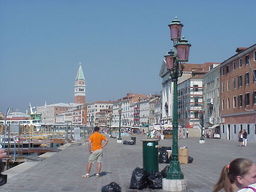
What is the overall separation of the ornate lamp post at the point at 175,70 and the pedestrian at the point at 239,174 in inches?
297

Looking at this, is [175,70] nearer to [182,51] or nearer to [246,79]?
[182,51]

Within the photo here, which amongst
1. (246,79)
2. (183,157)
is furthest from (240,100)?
(183,157)

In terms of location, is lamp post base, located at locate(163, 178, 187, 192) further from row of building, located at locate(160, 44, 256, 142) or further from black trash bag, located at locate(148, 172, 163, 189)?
row of building, located at locate(160, 44, 256, 142)

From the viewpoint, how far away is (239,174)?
357 centimetres

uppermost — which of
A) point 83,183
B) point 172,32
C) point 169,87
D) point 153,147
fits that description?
point 169,87

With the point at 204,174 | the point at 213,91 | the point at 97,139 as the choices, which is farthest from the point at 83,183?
the point at 213,91

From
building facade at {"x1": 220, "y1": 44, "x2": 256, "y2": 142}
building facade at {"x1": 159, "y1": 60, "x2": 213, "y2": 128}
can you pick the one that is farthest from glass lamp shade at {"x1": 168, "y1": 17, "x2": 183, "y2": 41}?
building facade at {"x1": 159, "y1": 60, "x2": 213, "y2": 128}

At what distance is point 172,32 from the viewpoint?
11930mm

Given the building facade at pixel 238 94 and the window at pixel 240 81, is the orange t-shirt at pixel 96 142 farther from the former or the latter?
the window at pixel 240 81

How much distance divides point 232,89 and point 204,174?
41.7 meters

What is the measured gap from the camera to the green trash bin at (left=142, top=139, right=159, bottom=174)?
524 inches

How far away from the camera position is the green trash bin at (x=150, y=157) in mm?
13305

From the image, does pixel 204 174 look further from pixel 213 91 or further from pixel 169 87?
pixel 169 87

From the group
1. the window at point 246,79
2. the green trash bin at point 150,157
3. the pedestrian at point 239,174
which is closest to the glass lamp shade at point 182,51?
the green trash bin at point 150,157
